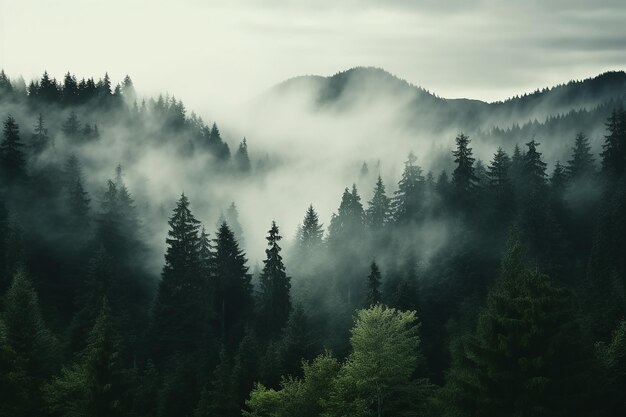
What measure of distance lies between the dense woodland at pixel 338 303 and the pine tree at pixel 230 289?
0.61 ft

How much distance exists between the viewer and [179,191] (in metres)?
157

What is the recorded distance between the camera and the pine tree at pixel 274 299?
7556 centimetres

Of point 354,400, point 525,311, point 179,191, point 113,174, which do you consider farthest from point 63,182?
point 525,311

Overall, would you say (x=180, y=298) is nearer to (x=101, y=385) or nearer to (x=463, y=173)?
(x=101, y=385)

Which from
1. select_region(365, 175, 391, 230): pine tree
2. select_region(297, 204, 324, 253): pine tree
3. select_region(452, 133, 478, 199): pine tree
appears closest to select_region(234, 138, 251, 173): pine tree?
select_region(365, 175, 391, 230): pine tree

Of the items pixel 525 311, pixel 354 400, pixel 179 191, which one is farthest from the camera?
pixel 179 191

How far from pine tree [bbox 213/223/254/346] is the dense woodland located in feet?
0.61

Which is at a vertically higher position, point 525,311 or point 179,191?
point 179,191

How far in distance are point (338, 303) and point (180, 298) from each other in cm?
1857

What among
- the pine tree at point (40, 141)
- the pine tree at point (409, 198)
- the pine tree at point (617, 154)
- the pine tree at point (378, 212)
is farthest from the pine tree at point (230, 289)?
the pine tree at point (40, 141)

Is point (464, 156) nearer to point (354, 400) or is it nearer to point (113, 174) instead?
point (354, 400)

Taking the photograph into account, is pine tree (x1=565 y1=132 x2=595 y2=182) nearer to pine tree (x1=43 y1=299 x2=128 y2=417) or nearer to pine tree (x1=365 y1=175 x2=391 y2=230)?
pine tree (x1=365 y1=175 x2=391 y2=230)

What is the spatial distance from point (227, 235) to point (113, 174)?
2688 inches

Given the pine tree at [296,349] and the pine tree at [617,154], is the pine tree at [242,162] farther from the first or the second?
the pine tree at [296,349]
